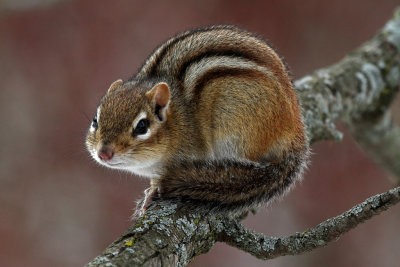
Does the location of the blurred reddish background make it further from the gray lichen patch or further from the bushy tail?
the bushy tail

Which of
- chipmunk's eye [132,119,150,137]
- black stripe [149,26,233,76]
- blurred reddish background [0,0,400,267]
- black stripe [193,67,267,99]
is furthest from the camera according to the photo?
blurred reddish background [0,0,400,267]

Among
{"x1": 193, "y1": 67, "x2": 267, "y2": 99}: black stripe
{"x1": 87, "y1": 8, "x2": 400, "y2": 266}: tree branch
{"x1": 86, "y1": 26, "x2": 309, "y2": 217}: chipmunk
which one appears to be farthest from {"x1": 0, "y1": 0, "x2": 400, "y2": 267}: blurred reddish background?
{"x1": 193, "y1": 67, "x2": 267, "y2": 99}: black stripe

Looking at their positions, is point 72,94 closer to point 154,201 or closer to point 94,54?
point 94,54

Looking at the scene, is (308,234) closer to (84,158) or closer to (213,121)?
(213,121)

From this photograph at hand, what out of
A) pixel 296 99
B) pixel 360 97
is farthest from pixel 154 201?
pixel 360 97

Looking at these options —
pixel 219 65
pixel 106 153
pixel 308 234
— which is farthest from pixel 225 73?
pixel 308 234

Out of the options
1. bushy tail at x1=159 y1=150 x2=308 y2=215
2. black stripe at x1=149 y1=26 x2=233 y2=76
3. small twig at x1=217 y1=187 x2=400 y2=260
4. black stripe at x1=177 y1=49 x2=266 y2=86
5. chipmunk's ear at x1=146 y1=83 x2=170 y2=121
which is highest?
black stripe at x1=149 y1=26 x2=233 y2=76
